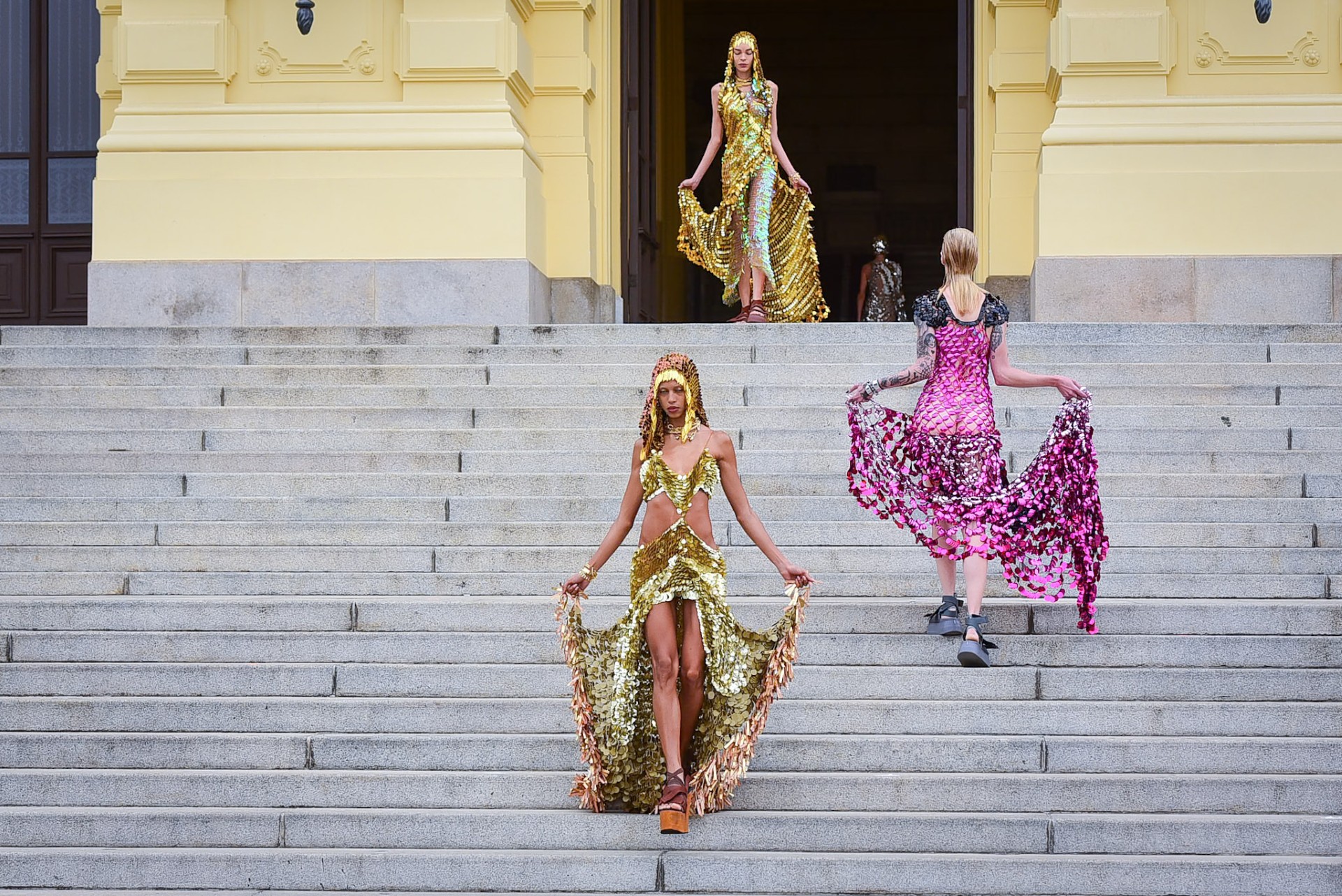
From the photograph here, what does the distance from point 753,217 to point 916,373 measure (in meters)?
5.48

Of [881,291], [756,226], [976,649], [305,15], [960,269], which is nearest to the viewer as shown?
[976,649]

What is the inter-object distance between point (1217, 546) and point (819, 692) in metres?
2.45

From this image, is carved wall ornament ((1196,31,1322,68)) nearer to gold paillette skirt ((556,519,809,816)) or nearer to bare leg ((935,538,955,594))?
bare leg ((935,538,955,594))

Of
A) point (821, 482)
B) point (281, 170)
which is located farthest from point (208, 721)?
point (281, 170)

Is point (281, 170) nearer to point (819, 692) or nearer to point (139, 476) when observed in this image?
point (139, 476)

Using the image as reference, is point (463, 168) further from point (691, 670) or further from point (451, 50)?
point (691, 670)

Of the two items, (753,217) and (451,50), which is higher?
(451,50)

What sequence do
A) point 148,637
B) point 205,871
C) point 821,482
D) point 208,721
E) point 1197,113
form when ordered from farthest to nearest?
1. point 1197,113
2. point 821,482
3. point 148,637
4. point 208,721
5. point 205,871

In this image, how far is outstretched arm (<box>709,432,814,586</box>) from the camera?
6.94m

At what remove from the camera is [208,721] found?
305 inches

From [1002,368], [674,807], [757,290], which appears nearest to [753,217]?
[757,290]

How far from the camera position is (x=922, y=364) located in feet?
27.3

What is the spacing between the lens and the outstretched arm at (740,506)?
694 centimetres

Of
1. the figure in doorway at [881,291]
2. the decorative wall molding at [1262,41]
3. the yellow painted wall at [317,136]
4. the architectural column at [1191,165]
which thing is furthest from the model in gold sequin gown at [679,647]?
the figure in doorway at [881,291]
